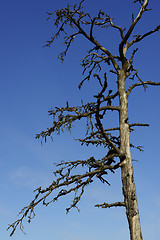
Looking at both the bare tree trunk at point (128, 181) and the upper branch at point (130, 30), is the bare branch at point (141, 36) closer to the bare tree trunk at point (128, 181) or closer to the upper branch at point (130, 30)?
the upper branch at point (130, 30)

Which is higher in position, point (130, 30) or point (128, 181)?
point (130, 30)

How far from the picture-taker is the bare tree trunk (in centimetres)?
739

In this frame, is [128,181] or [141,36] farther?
[141,36]

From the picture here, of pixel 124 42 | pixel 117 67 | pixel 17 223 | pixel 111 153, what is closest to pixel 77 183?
pixel 111 153

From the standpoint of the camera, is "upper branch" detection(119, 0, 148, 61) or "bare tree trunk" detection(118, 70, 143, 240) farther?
"upper branch" detection(119, 0, 148, 61)

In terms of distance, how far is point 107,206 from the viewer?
25.5 ft

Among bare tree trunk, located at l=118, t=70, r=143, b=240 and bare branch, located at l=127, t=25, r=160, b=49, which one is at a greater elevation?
bare branch, located at l=127, t=25, r=160, b=49

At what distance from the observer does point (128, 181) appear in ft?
25.6

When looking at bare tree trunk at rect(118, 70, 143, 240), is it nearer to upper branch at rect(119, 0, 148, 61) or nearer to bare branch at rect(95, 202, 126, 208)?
bare branch at rect(95, 202, 126, 208)

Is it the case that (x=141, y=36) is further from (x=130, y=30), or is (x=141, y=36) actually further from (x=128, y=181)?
(x=128, y=181)

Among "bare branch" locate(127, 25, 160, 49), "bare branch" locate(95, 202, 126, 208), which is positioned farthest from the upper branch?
"bare branch" locate(95, 202, 126, 208)

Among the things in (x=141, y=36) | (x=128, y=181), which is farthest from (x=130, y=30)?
(x=128, y=181)

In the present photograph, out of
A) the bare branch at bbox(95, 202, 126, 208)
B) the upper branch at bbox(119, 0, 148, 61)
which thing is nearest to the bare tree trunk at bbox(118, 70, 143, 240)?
the bare branch at bbox(95, 202, 126, 208)

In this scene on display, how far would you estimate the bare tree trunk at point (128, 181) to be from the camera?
7.39 meters
